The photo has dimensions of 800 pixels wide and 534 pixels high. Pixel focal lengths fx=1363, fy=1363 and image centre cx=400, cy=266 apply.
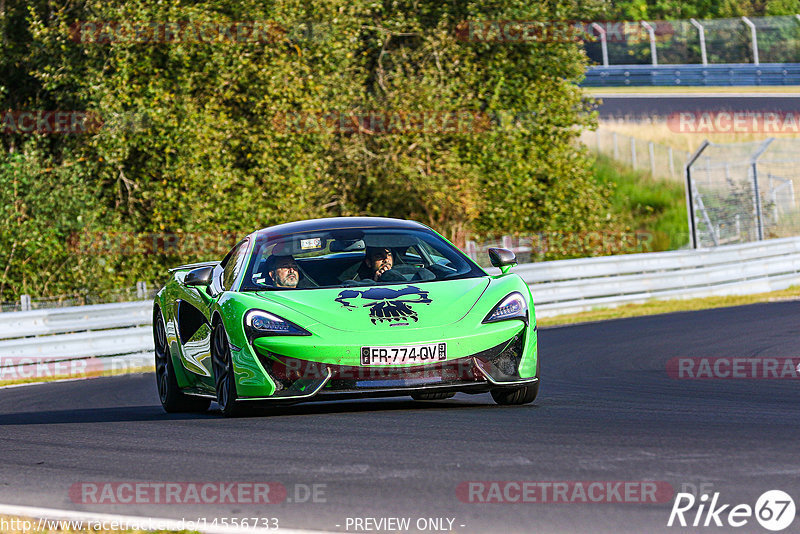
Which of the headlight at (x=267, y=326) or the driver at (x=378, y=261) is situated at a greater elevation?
the driver at (x=378, y=261)

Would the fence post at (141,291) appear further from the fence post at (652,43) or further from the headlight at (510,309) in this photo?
the fence post at (652,43)

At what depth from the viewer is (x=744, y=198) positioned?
2802 cm

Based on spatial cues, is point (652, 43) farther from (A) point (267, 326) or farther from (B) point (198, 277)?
(A) point (267, 326)

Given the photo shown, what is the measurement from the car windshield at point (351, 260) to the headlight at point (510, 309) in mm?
494

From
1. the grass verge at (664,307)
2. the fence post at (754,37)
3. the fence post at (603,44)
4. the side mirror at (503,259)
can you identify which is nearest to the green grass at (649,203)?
the fence post at (603,44)

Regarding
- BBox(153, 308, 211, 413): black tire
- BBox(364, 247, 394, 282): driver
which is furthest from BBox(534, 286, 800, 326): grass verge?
BBox(364, 247, 394, 282): driver

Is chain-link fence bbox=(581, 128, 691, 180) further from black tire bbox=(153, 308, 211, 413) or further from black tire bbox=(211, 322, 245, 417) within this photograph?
black tire bbox=(211, 322, 245, 417)

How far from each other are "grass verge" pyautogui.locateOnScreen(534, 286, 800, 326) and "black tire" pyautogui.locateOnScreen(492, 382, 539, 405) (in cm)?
1201

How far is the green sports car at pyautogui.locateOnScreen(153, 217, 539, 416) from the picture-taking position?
8.11 meters

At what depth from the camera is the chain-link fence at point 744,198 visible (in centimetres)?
2539

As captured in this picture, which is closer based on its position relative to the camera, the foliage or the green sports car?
the green sports car

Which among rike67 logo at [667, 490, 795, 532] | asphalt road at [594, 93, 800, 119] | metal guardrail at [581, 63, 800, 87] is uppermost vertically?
metal guardrail at [581, 63, 800, 87]

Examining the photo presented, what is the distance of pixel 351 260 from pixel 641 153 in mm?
36319

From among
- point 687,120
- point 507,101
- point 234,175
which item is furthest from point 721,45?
point 234,175
